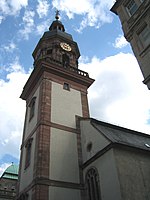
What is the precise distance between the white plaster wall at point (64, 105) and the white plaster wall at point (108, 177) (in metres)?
5.91

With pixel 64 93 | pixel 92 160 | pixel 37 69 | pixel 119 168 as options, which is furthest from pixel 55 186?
pixel 37 69

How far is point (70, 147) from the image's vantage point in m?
20.0

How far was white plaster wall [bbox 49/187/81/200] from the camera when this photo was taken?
1645cm

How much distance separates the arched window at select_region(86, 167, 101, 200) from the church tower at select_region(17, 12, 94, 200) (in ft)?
2.32

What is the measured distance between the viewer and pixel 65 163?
1870cm

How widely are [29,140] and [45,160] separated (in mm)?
3900

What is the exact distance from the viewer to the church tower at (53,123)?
17.3 meters

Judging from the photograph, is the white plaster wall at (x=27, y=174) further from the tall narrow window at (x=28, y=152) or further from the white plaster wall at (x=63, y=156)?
the white plaster wall at (x=63, y=156)

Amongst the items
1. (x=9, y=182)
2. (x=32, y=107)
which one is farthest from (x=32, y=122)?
(x=9, y=182)

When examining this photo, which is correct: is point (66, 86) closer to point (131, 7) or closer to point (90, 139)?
point (90, 139)

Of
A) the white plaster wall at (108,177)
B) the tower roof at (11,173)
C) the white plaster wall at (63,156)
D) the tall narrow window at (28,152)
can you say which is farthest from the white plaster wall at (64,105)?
the tower roof at (11,173)

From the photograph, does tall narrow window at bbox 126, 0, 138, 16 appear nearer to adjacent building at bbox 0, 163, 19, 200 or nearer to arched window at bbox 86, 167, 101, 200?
arched window at bbox 86, 167, 101, 200

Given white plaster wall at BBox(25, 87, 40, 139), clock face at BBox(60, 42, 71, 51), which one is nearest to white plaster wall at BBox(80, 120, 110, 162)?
white plaster wall at BBox(25, 87, 40, 139)

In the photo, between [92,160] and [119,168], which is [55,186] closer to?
[92,160]
